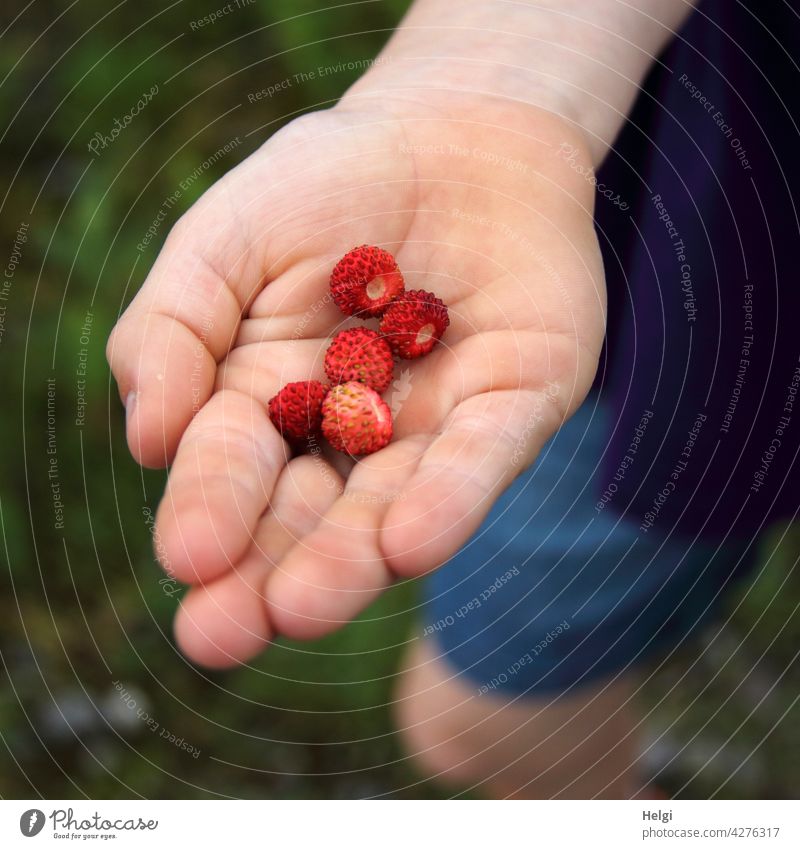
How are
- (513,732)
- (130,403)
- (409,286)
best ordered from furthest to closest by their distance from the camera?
(513,732)
(409,286)
(130,403)

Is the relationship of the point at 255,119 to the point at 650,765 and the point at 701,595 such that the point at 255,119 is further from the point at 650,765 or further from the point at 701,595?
the point at 650,765

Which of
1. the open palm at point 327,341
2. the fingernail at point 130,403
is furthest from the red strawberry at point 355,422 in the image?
the fingernail at point 130,403

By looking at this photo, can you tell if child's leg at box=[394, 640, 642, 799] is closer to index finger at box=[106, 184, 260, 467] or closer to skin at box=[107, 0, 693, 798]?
skin at box=[107, 0, 693, 798]

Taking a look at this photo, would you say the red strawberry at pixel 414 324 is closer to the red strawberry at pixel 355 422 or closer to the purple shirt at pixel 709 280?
the red strawberry at pixel 355 422

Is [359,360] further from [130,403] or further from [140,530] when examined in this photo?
[140,530]

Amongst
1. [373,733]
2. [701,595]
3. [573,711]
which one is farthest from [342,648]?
[701,595]

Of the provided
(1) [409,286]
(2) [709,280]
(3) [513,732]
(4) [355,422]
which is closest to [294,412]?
(4) [355,422]
